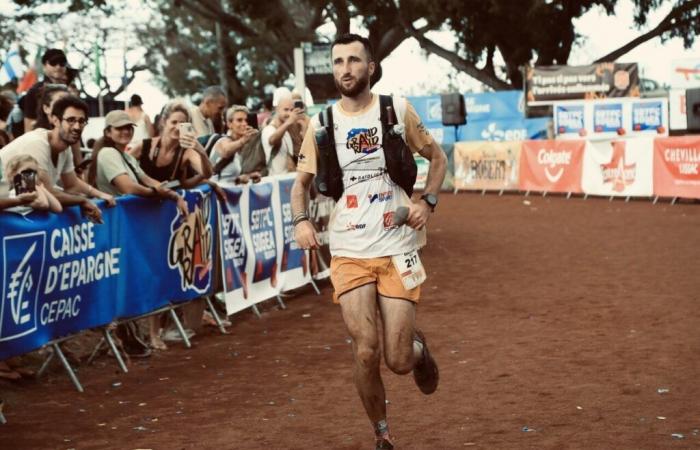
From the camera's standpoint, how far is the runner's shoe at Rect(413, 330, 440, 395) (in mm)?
6352

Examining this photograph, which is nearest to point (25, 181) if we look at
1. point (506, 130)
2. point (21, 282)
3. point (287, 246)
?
point (21, 282)

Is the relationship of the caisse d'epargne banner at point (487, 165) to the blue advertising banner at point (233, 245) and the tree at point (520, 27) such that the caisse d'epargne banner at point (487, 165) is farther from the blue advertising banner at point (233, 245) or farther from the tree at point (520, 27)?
the blue advertising banner at point (233, 245)

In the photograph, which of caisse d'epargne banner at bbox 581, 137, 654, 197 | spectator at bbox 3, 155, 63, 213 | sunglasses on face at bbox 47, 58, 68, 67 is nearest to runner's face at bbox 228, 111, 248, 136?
sunglasses on face at bbox 47, 58, 68, 67

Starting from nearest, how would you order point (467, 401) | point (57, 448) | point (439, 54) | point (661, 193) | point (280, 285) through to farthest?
point (57, 448) → point (467, 401) → point (280, 285) → point (661, 193) → point (439, 54)

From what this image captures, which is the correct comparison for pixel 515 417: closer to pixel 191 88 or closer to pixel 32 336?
pixel 32 336

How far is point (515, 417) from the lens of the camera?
6965 mm

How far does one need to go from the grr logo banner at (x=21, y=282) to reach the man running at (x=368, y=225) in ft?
7.99

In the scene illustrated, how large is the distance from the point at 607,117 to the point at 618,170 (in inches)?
338

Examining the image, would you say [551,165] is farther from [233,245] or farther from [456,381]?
[456,381]

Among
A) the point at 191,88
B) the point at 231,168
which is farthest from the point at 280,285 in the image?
the point at 191,88

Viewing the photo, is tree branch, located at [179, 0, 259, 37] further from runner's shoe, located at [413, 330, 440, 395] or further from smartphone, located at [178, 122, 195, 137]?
runner's shoe, located at [413, 330, 440, 395]

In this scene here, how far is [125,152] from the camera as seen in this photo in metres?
9.86

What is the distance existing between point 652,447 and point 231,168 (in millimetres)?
6804

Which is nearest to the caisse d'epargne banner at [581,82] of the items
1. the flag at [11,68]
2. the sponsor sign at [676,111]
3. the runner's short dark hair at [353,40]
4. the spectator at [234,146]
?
the sponsor sign at [676,111]
